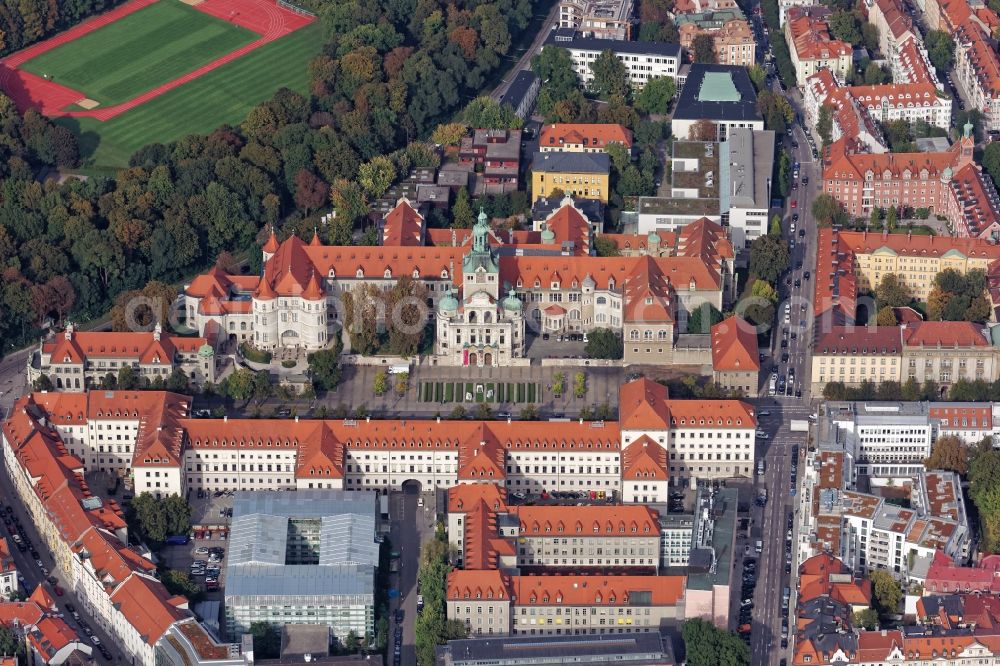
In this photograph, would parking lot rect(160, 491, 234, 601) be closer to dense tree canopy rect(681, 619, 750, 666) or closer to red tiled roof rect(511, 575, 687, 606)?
red tiled roof rect(511, 575, 687, 606)

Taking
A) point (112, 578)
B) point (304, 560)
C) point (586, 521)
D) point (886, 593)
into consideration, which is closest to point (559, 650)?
point (586, 521)

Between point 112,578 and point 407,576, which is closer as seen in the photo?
point 112,578

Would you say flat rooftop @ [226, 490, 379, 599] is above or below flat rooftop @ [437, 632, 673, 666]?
above

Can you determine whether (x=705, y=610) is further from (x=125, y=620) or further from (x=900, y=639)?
(x=125, y=620)

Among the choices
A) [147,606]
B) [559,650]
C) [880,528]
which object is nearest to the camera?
[559,650]

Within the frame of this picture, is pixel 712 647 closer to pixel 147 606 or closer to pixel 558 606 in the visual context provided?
pixel 558 606

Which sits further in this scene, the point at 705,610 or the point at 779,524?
the point at 779,524

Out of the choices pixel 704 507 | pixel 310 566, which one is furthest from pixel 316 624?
pixel 704 507

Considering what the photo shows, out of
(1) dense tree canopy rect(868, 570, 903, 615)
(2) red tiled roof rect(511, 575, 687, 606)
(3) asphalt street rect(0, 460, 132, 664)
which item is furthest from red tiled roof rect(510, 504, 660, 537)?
(3) asphalt street rect(0, 460, 132, 664)
